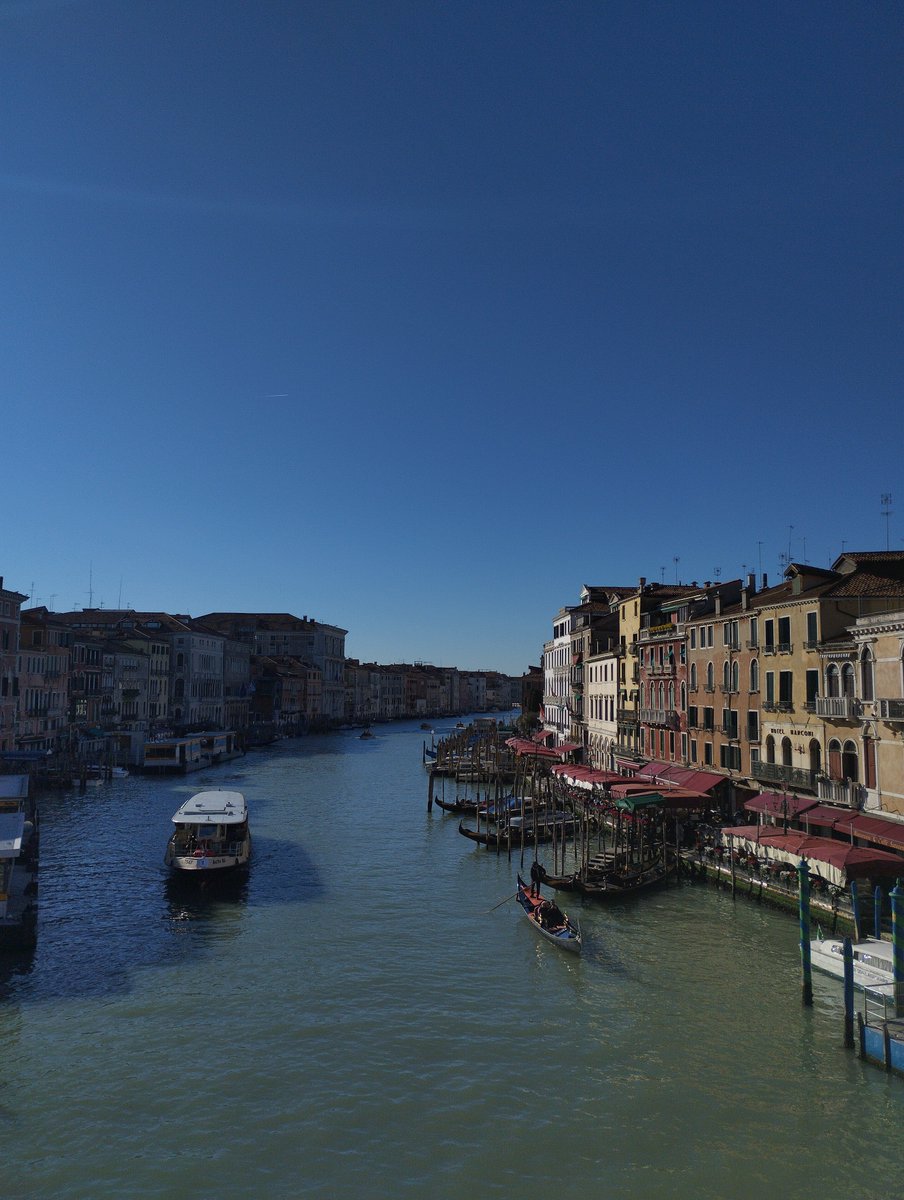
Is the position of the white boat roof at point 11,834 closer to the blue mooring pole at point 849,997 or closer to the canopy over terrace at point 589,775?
the blue mooring pole at point 849,997

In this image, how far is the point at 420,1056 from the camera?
1672 cm

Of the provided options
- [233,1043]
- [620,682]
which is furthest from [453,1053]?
[620,682]

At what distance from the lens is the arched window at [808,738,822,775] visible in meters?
29.0

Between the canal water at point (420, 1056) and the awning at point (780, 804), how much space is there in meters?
3.34

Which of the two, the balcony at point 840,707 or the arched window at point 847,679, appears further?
the arched window at point 847,679

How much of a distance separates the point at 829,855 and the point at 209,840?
20051 millimetres

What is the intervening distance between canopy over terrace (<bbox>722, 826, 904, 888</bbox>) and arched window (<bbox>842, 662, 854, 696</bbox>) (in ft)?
15.8

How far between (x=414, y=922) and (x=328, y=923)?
2483 millimetres

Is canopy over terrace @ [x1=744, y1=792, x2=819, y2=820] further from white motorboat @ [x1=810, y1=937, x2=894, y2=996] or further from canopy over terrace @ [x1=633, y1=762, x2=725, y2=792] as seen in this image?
white motorboat @ [x1=810, y1=937, x2=894, y2=996]

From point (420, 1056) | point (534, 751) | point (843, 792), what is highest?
point (843, 792)

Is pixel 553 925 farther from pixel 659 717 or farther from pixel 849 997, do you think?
pixel 659 717

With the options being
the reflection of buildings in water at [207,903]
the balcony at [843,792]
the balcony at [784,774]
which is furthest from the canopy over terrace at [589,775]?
the reflection of buildings in water at [207,903]

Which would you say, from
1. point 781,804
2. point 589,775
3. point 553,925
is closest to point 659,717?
point 589,775

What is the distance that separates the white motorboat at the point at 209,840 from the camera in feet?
94.4
